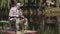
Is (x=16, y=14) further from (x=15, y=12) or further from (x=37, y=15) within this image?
(x=37, y=15)

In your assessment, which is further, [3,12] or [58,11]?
[3,12]

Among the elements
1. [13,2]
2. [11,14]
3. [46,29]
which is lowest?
[46,29]

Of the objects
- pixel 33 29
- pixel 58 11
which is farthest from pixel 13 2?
pixel 58 11

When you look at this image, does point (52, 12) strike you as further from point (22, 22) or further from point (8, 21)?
point (8, 21)

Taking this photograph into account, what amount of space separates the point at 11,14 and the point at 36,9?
223 millimetres

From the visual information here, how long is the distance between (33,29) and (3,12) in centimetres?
31

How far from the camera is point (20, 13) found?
150 centimetres

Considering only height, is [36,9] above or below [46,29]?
above

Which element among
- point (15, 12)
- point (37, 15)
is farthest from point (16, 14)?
point (37, 15)

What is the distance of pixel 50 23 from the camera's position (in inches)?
58.0

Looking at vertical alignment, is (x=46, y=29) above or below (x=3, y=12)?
below

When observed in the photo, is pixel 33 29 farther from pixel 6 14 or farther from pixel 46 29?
pixel 6 14

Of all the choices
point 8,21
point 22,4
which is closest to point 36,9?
point 22,4

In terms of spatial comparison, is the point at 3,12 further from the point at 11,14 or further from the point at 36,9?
the point at 36,9
